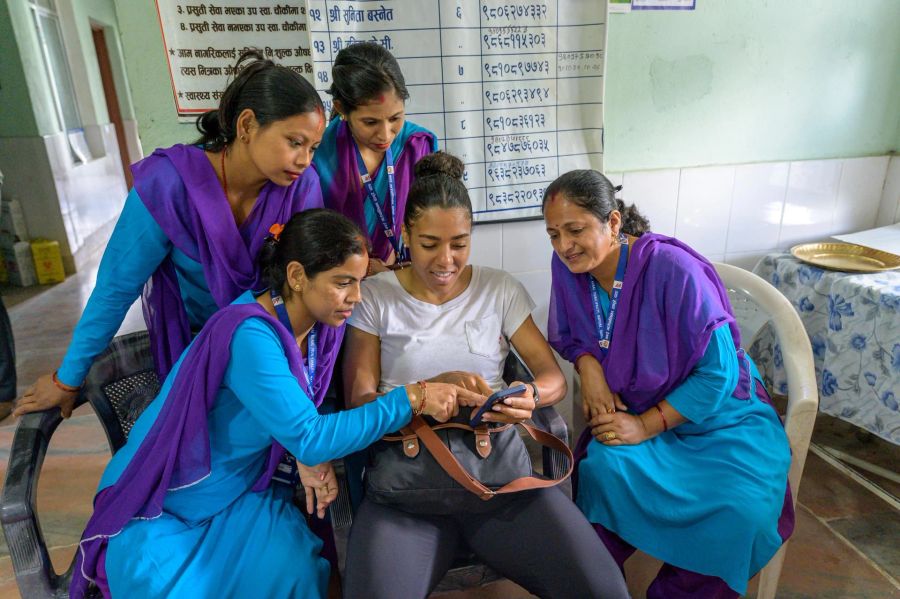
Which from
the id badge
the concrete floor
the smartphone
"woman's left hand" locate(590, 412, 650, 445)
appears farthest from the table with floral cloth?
the id badge

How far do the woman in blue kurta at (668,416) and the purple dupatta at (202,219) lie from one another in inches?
28.3

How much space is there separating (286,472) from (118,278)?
2.04 ft

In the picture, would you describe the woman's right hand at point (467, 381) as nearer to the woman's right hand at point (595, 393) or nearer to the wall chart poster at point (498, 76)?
the woman's right hand at point (595, 393)

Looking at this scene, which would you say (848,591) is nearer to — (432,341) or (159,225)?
(432,341)

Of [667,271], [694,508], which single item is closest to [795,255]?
[667,271]

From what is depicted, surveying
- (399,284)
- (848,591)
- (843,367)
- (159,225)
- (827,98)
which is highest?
(827,98)

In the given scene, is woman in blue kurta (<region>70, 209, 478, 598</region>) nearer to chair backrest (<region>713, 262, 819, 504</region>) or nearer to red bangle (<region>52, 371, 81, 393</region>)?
red bangle (<region>52, 371, 81, 393</region>)

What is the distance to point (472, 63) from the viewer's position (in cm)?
202

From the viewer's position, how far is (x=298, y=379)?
50.1 inches

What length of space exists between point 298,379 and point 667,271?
99cm

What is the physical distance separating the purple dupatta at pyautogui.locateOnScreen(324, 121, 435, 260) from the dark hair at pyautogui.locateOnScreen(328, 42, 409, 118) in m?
0.14

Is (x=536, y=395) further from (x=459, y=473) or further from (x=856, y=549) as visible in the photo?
(x=856, y=549)

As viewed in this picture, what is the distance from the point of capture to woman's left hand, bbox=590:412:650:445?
1.53 m

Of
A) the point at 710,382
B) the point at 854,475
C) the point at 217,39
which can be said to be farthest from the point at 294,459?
the point at 854,475
